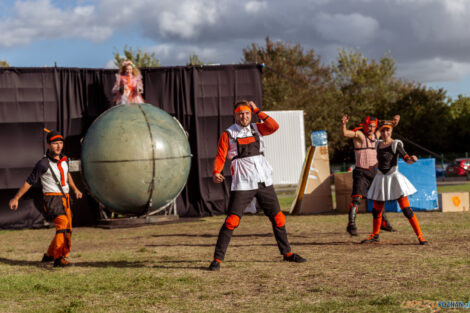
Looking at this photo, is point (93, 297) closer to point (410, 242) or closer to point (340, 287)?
point (340, 287)

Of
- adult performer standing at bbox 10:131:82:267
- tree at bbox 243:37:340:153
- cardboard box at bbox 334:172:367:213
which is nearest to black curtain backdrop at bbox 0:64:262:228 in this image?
cardboard box at bbox 334:172:367:213

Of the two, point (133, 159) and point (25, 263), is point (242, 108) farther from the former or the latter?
point (133, 159)

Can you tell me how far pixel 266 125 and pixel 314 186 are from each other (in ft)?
26.5

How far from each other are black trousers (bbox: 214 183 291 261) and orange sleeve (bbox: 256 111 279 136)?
2.53ft

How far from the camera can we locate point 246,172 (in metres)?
7.39

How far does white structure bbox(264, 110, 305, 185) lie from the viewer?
74.3ft

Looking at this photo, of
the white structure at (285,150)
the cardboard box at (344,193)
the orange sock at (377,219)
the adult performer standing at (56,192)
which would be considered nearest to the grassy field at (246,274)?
the orange sock at (377,219)

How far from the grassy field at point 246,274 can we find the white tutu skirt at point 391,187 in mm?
793

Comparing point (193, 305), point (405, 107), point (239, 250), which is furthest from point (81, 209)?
point (405, 107)

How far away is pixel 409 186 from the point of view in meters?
8.84

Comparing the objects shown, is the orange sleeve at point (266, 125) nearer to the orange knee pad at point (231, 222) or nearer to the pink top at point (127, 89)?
the orange knee pad at point (231, 222)

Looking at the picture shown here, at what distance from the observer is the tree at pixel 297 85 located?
126 feet

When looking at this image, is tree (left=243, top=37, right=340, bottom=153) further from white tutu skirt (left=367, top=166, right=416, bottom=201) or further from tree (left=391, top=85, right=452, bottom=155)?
white tutu skirt (left=367, top=166, right=416, bottom=201)

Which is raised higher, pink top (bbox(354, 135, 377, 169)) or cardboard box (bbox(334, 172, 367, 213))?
pink top (bbox(354, 135, 377, 169))
